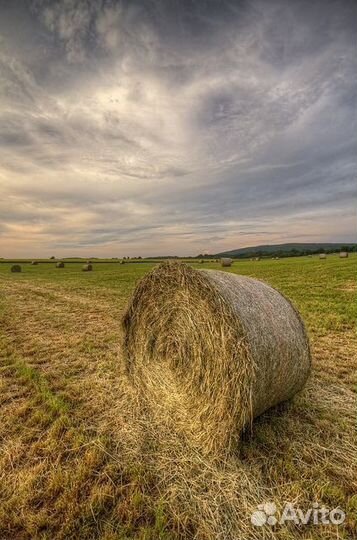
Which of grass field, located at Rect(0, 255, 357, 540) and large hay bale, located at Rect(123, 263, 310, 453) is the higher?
large hay bale, located at Rect(123, 263, 310, 453)

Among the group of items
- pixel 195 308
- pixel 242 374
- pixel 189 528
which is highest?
pixel 195 308

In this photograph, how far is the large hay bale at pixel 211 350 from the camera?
11.9 ft

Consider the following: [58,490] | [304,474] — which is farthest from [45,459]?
[304,474]

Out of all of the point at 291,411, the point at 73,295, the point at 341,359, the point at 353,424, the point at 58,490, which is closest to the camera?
the point at 58,490

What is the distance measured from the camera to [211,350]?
13.0 ft

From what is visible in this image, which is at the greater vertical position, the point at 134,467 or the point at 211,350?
the point at 211,350

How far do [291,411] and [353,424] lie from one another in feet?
2.47

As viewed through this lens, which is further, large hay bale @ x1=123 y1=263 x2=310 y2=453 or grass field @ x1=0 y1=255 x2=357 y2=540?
large hay bale @ x1=123 y1=263 x2=310 y2=453

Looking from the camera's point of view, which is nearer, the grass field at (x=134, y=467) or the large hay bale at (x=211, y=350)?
the grass field at (x=134, y=467)

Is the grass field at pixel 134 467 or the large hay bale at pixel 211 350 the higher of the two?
the large hay bale at pixel 211 350

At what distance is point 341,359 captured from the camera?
6414 mm

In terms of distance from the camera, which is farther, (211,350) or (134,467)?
(211,350)

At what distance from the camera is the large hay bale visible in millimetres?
3613

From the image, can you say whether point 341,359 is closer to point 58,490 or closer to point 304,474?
point 304,474
